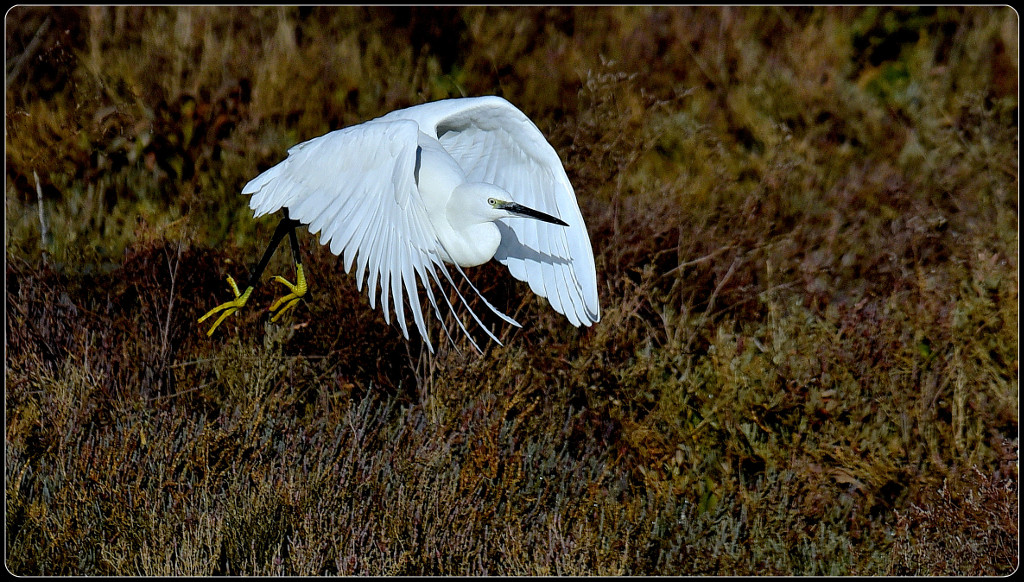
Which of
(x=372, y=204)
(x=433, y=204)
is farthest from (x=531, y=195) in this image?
(x=372, y=204)

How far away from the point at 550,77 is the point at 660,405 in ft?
8.78

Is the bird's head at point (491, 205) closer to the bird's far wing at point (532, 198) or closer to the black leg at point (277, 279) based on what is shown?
the bird's far wing at point (532, 198)

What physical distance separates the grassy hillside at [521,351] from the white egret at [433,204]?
1.17 feet

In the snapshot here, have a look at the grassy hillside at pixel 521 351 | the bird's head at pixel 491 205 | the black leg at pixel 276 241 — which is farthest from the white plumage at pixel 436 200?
the grassy hillside at pixel 521 351

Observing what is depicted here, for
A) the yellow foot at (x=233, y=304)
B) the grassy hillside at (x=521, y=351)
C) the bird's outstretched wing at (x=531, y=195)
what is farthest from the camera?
the yellow foot at (x=233, y=304)

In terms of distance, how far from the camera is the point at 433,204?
3904 millimetres

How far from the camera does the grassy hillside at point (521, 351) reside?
3.69 m

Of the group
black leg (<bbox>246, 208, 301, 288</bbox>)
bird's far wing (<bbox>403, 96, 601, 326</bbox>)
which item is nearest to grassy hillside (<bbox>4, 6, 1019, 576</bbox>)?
black leg (<bbox>246, 208, 301, 288</bbox>)

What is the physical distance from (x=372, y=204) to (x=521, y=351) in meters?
1.01

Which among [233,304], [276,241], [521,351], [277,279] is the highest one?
[276,241]

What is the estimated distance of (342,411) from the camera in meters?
4.38

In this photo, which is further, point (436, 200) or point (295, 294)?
point (295, 294)

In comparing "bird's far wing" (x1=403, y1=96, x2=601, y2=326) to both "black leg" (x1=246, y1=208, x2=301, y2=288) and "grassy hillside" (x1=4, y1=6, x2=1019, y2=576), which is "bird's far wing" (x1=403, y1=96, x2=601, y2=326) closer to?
"grassy hillside" (x1=4, y1=6, x2=1019, y2=576)

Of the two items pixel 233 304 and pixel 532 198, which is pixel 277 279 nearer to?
pixel 233 304
